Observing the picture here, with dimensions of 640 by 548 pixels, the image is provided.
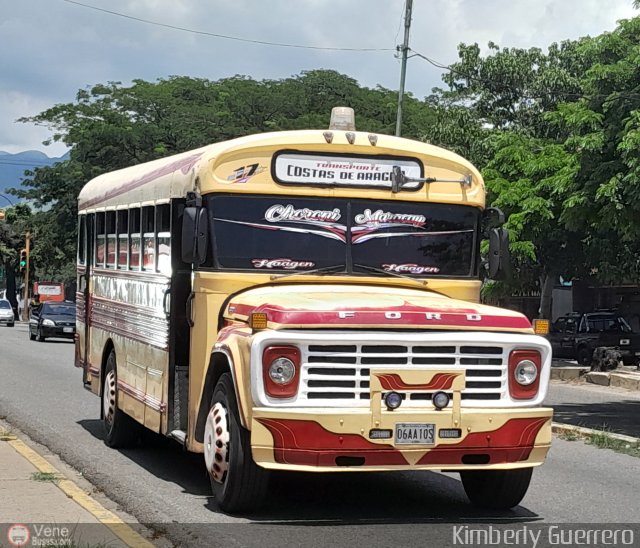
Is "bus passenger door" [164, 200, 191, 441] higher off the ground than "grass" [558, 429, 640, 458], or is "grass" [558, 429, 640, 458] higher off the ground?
"bus passenger door" [164, 200, 191, 441]

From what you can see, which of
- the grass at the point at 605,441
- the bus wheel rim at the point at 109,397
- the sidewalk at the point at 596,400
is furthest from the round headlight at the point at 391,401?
the sidewalk at the point at 596,400

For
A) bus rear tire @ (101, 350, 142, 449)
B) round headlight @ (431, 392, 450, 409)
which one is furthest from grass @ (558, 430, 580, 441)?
round headlight @ (431, 392, 450, 409)

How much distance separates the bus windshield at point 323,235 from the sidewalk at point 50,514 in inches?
82.2

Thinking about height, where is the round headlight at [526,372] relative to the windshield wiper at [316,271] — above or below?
below

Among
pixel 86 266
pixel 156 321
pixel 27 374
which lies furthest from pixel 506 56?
pixel 156 321

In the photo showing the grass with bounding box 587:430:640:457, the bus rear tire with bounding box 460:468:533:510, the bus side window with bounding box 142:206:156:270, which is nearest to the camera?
the bus rear tire with bounding box 460:468:533:510

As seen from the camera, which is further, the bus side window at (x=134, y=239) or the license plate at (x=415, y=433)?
the bus side window at (x=134, y=239)

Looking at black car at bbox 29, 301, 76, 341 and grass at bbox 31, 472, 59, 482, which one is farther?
black car at bbox 29, 301, 76, 341

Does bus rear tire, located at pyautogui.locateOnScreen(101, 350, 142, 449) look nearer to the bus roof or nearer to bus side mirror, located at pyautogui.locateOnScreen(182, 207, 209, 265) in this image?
the bus roof

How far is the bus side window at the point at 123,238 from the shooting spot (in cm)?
1179

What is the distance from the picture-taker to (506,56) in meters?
37.0

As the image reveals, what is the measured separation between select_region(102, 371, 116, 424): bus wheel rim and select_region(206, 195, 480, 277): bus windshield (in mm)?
3566

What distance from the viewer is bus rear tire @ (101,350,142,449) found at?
11.9 meters

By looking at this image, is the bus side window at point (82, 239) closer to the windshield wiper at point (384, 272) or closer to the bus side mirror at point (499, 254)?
the windshield wiper at point (384, 272)
